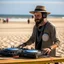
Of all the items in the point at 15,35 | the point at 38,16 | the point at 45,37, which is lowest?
the point at 15,35

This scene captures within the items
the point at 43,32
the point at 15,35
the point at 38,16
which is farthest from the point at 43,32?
the point at 15,35

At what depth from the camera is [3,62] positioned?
147 inches

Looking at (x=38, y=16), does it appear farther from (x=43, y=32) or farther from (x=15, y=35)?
(x=15, y=35)

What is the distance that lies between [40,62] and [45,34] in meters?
0.96

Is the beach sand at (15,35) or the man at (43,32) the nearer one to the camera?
the man at (43,32)

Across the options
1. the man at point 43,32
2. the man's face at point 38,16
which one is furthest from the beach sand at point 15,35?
the man's face at point 38,16

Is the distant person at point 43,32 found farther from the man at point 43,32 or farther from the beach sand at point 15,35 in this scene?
the beach sand at point 15,35

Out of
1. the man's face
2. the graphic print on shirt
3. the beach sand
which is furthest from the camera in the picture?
the beach sand

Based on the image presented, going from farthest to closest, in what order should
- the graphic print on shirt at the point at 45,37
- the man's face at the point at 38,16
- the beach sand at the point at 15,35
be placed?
the beach sand at the point at 15,35 < the graphic print on shirt at the point at 45,37 < the man's face at the point at 38,16

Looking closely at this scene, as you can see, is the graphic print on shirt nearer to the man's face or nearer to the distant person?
the distant person

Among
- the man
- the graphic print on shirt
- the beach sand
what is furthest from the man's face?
the beach sand

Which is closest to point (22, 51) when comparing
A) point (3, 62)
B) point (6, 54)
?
point (6, 54)

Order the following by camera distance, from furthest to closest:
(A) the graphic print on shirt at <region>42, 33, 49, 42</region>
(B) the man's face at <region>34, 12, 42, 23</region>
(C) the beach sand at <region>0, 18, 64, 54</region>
A: 1. (C) the beach sand at <region>0, 18, 64, 54</region>
2. (A) the graphic print on shirt at <region>42, 33, 49, 42</region>
3. (B) the man's face at <region>34, 12, 42, 23</region>

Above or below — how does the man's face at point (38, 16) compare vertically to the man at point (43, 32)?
above
